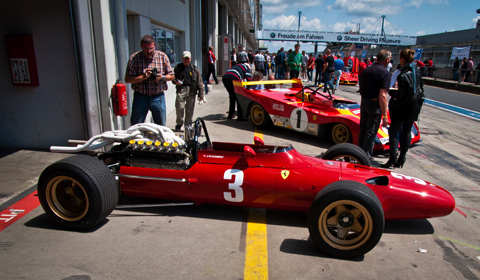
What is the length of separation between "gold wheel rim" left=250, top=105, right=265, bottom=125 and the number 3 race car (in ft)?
13.5

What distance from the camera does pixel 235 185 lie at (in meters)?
3.38

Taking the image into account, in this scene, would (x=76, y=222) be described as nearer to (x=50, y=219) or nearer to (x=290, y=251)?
(x=50, y=219)

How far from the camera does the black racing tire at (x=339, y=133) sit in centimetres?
626

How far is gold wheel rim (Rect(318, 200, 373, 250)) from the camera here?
2.85 metres

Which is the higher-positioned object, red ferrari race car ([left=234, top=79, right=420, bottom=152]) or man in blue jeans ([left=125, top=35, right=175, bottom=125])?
man in blue jeans ([left=125, top=35, right=175, bottom=125])

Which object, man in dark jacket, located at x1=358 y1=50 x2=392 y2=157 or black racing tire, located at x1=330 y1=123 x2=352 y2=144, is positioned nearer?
man in dark jacket, located at x1=358 y1=50 x2=392 y2=157

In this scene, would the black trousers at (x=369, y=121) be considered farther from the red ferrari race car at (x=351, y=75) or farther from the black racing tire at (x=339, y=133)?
the red ferrari race car at (x=351, y=75)

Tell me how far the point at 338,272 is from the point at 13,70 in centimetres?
576

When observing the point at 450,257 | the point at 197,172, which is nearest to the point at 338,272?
the point at 450,257

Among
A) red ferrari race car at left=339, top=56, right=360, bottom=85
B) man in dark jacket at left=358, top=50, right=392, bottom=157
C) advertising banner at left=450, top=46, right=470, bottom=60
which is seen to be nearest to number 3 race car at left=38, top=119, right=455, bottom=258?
man in dark jacket at left=358, top=50, right=392, bottom=157

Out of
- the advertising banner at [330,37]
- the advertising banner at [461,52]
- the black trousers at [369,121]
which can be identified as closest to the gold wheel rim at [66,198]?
the black trousers at [369,121]

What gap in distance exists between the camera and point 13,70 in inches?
214

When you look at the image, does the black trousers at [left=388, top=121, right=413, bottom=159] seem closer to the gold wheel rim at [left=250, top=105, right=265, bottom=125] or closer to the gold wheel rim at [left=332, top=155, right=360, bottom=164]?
the gold wheel rim at [left=332, top=155, right=360, bottom=164]

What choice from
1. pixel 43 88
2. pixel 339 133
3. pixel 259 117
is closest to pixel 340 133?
pixel 339 133
